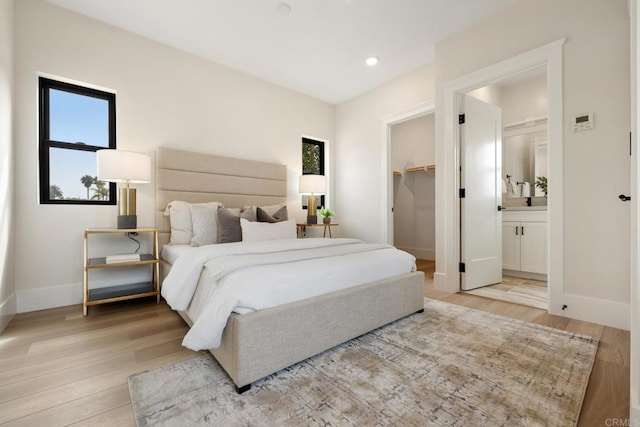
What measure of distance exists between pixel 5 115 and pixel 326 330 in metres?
2.90

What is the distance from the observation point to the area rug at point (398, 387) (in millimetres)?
1201

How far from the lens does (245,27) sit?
9.48ft

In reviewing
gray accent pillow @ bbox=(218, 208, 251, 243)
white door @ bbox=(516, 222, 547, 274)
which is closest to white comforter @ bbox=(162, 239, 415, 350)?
gray accent pillow @ bbox=(218, 208, 251, 243)

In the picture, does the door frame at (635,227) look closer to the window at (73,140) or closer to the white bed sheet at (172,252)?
the white bed sheet at (172,252)

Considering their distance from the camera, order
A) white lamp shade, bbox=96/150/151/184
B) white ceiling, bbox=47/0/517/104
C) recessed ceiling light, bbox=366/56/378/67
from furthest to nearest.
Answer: recessed ceiling light, bbox=366/56/378/67, white ceiling, bbox=47/0/517/104, white lamp shade, bbox=96/150/151/184

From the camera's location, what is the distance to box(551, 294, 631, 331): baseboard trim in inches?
82.0

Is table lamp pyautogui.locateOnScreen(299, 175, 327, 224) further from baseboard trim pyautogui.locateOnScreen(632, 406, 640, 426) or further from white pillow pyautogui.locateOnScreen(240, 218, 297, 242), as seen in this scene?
baseboard trim pyautogui.locateOnScreen(632, 406, 640, 426)

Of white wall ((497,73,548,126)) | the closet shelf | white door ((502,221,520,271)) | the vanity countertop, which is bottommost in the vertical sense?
white door ((502,221,520,271))

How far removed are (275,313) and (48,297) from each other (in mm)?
2492

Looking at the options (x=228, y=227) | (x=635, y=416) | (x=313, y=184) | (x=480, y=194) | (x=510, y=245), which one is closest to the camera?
(x=635, y=416)

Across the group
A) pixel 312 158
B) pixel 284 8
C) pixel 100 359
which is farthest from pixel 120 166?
pixel 312 158

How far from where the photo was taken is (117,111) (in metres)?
2.89

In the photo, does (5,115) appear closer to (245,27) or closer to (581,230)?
(245,27)

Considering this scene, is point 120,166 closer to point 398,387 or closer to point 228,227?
point 228,227
